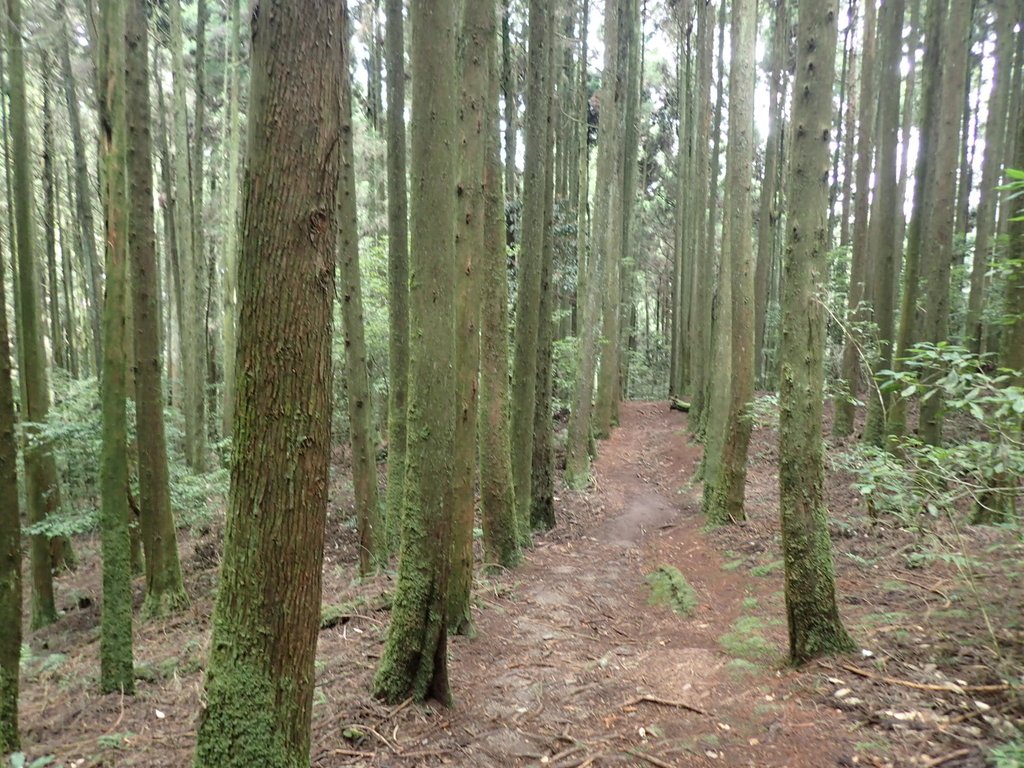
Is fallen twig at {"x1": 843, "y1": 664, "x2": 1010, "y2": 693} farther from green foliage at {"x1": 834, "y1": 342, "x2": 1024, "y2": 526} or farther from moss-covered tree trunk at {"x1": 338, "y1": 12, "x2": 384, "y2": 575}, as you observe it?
moss-covered tree trunk at {"x1": 338, "y1": 12, "x2": 384, "y2": 575}

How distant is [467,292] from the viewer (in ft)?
20.5

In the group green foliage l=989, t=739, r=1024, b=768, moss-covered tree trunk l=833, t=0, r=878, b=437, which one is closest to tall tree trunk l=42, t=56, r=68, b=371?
green foliage l=989, t=739, r=1024, b=768

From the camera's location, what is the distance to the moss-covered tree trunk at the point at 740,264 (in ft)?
32.5

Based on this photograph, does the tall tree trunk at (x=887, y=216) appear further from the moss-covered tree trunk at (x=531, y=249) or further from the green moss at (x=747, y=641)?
the moss-covered tree trunk at (x=531, y=249)

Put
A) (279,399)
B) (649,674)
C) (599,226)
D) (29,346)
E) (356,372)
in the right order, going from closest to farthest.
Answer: (279,399) < (649,674) < (356,372) < (29,346) < (599,226)

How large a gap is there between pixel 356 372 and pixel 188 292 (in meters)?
8.76

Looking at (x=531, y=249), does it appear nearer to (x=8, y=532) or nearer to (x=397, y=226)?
(x=397, y=226)

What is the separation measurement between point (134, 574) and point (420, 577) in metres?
8.15

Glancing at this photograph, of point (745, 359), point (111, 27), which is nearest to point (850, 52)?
point (745, 359)

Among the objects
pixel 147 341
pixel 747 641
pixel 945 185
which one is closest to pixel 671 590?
pixel 747 641

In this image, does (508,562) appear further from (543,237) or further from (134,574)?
(134,574)

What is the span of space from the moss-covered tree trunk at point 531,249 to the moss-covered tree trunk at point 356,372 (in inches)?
83.1

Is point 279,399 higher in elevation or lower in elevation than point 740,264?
lower

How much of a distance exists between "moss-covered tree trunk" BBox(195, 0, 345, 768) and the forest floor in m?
1.44
